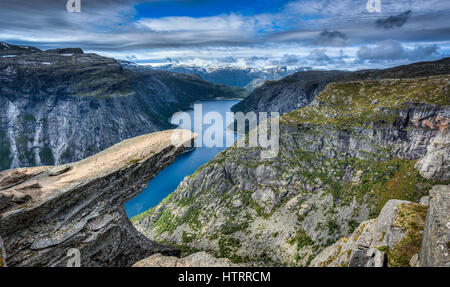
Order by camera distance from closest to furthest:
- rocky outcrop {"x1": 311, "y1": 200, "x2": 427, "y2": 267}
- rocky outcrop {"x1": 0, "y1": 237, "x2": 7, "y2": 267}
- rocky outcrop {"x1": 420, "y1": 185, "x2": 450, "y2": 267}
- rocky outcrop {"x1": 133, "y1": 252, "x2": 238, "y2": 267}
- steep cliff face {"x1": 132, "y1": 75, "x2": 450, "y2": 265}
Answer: rocky outcrop {"x1": 0, "y1": 237, "x2": 7, "y2": 267}, rocky outcrop {"x1": 420, "y1": 185, "x2": 450, "y2": 267}, rocky outcrop {"x1": 311, "y1": 200, "x2": 427, "y2": 267}, rocky outcrop {"x1": 133, "y1": 252, "x2": 238, "y2": 267}, steep cliff face {"x1": 132, "y1": 75, "x2": 450, "y2": 265}

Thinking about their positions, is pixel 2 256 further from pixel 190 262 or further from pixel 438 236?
pixel 438 236

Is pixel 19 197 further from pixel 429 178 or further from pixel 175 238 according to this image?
pixel 429 178

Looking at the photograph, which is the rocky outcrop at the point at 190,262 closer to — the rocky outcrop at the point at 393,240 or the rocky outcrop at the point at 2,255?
the rocky outcrop at the point at 2,255

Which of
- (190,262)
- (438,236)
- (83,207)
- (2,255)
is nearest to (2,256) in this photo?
(2,255)

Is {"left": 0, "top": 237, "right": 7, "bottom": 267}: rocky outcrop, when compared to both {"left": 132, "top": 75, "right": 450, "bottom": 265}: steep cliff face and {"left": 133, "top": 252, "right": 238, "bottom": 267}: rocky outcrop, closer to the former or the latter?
{"left": 133, "top": 252, "right": 238, "bottom": 267}: rocky outcrop

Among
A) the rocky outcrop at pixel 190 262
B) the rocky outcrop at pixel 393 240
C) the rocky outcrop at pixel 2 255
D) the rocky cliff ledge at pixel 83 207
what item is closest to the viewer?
the rocky outcrop at pixel 2 255

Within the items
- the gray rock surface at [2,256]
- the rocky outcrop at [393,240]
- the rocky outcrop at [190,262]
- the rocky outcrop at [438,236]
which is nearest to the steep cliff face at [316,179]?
the rocky outcrop at [393,240]

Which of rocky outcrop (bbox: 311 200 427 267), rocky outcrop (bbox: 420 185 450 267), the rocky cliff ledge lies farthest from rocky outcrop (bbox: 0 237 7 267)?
rocky outcrop (bbox: 420 185 450 267)

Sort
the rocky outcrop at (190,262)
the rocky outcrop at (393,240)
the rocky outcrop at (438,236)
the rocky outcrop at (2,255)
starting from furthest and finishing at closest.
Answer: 1. the rocky outcrop at (190,262)
2. the rocky outcrop at (393,240)
3. the rocky outcrop at (438,236)
4. the rocky outcrop at (2,255)
